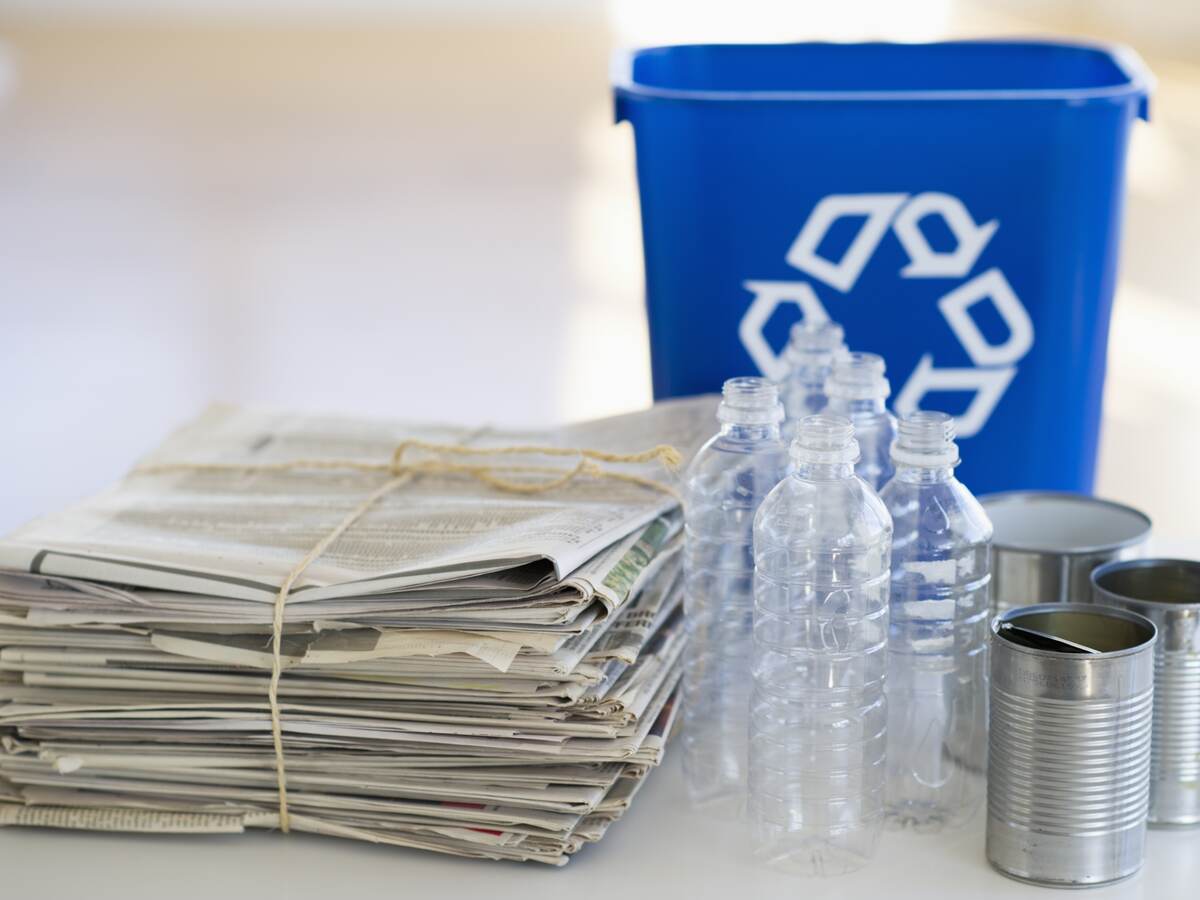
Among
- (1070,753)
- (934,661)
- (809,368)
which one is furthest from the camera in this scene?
(809,368)

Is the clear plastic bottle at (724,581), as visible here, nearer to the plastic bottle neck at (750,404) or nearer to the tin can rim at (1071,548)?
the plastic bottle neck at (750,404)

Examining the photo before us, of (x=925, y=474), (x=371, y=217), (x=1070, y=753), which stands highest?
(x=925, y=474)


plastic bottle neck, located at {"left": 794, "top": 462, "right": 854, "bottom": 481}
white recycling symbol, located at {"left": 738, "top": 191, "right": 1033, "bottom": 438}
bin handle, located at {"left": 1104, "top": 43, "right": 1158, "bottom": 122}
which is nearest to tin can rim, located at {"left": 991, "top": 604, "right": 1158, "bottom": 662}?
plastic bottle neck, located at {"left": 794, "top": 462, "right": 854, "bottom": 481}

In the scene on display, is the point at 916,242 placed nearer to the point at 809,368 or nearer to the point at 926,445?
the point at 809,368

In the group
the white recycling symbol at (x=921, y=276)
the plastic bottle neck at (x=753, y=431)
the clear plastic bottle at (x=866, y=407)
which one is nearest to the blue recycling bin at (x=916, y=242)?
the white recycling symbol at (x=921, y=276)

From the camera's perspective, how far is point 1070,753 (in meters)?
0.78

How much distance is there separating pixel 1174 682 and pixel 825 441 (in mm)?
241

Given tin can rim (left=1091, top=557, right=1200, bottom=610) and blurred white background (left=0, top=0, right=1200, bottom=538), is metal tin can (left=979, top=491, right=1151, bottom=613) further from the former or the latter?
blurred white background (left=0, top=0, right=1200, bottom=538)

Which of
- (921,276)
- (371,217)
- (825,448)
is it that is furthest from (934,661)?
(371,217)

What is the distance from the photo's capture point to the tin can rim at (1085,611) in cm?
77

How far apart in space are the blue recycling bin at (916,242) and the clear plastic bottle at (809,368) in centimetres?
10

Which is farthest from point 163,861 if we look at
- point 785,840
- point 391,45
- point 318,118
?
point 391,45

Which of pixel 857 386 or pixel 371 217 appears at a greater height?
pixel 857 386

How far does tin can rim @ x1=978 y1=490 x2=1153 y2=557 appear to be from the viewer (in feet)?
3.01
